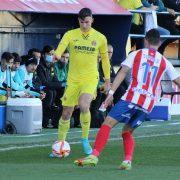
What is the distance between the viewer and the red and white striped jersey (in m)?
13.7

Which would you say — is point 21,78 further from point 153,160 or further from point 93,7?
point 153,160

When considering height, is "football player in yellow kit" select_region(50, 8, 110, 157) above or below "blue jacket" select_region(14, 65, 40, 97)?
above

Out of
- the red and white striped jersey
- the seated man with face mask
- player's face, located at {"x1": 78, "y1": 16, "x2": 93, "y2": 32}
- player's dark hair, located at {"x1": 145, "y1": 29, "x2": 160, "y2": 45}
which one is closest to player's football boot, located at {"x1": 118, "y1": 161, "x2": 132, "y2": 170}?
the red and white striped jersey

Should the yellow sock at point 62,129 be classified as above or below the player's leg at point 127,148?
below

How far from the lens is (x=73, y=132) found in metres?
20.5

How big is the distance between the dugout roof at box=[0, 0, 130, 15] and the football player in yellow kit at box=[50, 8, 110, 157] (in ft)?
15.1

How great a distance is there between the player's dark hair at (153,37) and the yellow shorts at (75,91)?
261 cm

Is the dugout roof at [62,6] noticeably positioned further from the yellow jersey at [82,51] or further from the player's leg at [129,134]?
the player's leg at [129,134]

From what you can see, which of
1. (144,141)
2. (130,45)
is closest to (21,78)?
(144,141)

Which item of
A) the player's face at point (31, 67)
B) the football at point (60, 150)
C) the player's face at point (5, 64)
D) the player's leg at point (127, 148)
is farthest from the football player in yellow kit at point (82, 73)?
the player's face at point (31, 67)

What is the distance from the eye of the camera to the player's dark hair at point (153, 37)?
44.5 ft

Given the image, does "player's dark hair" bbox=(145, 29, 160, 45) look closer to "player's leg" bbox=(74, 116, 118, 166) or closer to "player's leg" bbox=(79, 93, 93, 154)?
"player's leg" bbox=(74, 116, 118, 166)

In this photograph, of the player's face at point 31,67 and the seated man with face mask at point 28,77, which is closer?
the seated man with face mask at point 28,77

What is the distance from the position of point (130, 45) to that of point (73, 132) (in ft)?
21.3
